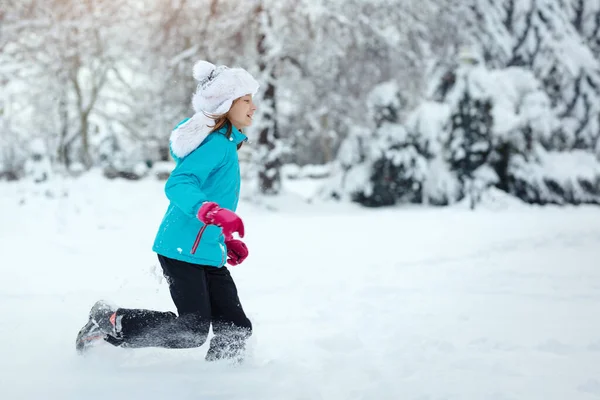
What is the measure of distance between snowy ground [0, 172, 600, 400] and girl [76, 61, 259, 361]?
0.15 meters

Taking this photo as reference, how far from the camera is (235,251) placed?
8.76 feet

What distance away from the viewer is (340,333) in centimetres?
325

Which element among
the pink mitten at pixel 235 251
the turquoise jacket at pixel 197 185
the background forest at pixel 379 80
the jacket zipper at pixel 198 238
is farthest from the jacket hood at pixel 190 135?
the background forest at pixel 379 80

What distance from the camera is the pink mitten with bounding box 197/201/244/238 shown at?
220cm

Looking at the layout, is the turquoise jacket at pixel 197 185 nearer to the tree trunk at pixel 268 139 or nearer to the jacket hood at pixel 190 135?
the jacket hood at pixel 190 135

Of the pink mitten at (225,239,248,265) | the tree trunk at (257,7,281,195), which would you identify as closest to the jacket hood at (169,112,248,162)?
the pink mitten at (225,239,248,265)

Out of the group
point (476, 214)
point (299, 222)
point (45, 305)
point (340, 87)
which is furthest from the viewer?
point (340, 87)

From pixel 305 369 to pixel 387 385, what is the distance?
1.32ft

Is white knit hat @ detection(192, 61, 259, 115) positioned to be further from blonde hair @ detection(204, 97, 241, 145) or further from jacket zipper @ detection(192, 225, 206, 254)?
jacket zipper @ detection(192, 225, 206, 254)

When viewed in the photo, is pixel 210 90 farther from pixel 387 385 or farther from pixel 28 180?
pixel 28 180

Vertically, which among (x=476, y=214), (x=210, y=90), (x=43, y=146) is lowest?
(x=476, y=214)

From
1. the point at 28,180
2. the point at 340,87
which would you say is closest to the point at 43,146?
the point at 28,180

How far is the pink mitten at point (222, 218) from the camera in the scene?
2201 mm

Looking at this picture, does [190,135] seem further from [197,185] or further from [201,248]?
[201,248]
